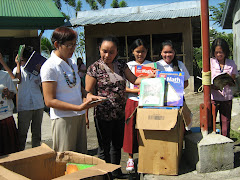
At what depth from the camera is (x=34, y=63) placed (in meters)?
4.17

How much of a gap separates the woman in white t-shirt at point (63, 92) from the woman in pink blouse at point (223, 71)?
2116 millimetres

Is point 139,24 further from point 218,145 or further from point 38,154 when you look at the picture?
point 38,154

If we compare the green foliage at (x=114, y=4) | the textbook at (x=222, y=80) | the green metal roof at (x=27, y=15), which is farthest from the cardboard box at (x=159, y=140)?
the green foliage at (x=114, y=4)

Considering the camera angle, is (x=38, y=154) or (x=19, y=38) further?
(x=19, y=38)

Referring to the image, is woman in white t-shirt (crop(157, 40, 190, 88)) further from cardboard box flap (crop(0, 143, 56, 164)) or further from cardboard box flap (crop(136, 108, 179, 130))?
cardboard box flap (crop(0, 143, 56, 164))

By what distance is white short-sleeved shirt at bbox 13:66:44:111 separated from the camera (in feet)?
14.3

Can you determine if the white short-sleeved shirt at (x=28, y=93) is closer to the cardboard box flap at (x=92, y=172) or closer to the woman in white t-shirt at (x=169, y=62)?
the woman in white t-shirt at (x=169, y=62)

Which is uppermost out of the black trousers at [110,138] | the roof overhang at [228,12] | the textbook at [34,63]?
the roof overhang at [228,12]

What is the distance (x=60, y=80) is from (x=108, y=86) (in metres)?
0.81

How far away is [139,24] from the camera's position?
11109mm

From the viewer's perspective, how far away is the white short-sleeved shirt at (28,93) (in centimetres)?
435

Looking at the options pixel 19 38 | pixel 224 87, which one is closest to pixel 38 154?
pixel 224 87

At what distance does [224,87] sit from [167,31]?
736 centimetres

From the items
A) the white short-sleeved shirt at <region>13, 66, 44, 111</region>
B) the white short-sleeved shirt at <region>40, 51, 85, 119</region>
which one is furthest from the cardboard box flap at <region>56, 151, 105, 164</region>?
the white short-sleeved shirt at <region>13, 66, 44, 111</region>
